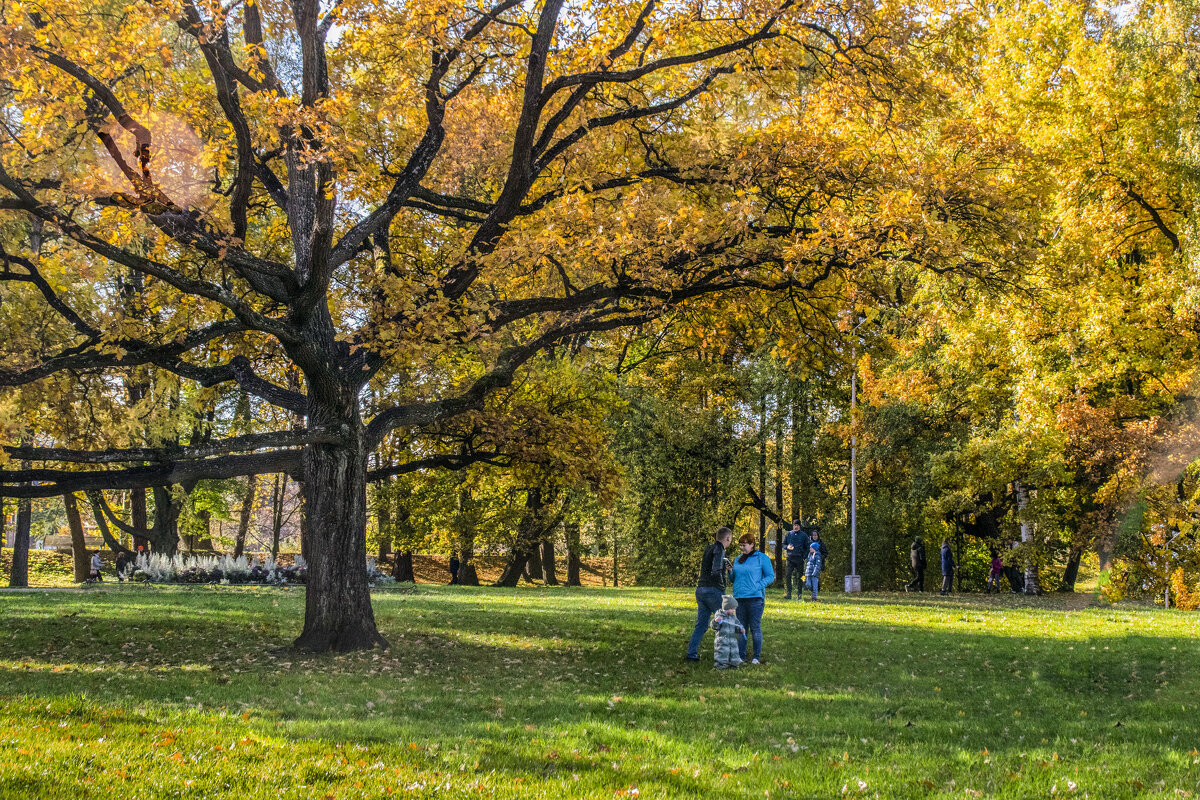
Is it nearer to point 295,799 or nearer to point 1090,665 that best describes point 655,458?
point 1090,665

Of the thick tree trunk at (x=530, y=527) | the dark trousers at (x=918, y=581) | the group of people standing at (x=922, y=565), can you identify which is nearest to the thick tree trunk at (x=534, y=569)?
the thick tree trunk at (x=530, y=527)

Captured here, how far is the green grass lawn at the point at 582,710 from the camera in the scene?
6.21 m

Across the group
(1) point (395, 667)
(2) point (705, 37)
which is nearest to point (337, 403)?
(1) point (395, 667)

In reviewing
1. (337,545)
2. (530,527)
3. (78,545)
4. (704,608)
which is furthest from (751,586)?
(78,545)

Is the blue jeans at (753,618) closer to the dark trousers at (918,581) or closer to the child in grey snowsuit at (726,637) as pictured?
the child in grey snowsuit at (726,637)

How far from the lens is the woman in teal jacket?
12.5 meters

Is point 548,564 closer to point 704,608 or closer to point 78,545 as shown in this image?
point 78,545

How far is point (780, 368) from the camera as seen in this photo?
3712cm

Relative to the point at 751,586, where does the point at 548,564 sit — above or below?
below

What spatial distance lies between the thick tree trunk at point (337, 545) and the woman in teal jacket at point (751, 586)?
5290 millimetres

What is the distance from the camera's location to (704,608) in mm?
12672

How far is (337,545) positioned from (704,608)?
5.39 meters

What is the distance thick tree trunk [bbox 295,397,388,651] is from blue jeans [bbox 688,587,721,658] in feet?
15.0

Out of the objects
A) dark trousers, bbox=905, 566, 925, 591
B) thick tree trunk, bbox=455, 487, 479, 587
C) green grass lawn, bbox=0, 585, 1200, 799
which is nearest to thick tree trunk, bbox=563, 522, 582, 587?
thick tree trunk, bbox=455, 487, 479, 587
